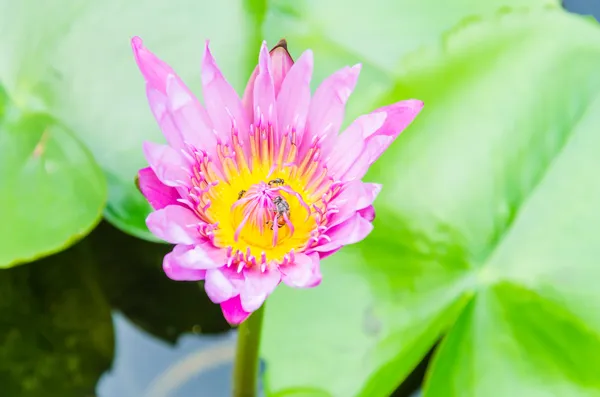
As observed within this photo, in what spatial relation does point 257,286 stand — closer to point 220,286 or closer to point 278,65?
point 220,286

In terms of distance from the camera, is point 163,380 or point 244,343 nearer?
point 244,343

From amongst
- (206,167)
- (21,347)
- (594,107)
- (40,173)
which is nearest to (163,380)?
(21,347)

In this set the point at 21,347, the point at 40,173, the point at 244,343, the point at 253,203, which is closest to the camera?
the point at 253,203

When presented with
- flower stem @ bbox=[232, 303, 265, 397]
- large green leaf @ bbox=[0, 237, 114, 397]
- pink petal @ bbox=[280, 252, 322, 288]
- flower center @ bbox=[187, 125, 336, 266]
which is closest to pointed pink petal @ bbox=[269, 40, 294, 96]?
flower center @ bbox=[187, 125, 336, 266]

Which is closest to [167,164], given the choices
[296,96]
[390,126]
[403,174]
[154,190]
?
[154,190]

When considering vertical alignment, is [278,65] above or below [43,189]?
above

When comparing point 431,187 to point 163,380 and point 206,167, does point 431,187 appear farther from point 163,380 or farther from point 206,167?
point 163,380
